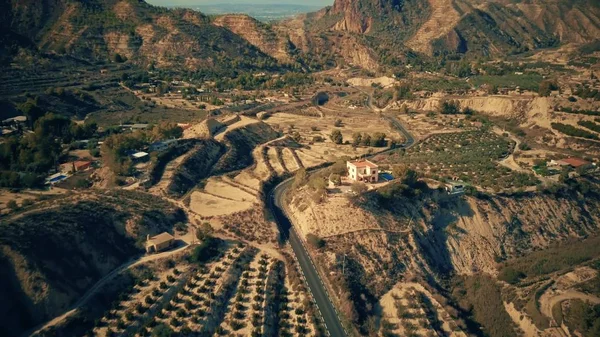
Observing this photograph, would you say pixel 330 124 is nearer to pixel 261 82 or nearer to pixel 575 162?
pixel 261 82

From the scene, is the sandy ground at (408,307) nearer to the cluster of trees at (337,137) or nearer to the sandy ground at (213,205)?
the sandy ground at (213,205)

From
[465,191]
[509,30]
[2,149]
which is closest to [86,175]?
[2,149]

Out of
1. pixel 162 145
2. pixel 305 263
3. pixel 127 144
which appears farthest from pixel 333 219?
pixel 127 144

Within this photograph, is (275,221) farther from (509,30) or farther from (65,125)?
(509,30)

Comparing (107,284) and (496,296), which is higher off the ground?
(107,284)

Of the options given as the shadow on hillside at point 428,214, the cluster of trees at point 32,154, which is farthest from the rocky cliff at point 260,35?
the shadow on hillside at point 428,214
